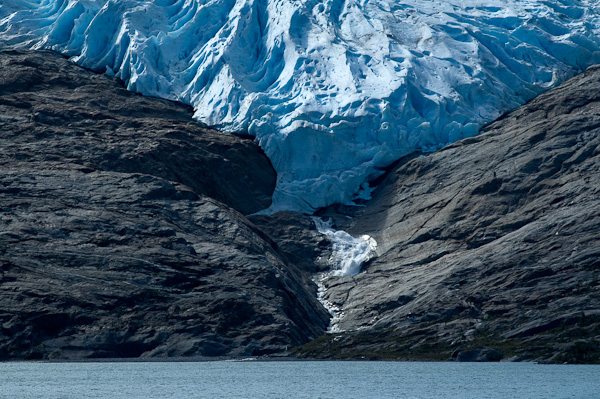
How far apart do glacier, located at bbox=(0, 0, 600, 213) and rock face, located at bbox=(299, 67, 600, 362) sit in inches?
213

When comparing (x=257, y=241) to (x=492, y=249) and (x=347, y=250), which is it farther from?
(x=492, y=249)

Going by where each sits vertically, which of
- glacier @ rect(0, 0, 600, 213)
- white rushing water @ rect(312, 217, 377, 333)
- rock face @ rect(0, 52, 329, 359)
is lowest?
white rushing water @ rect(312, 217, 377, 333)

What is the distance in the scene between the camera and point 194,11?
12156 cm

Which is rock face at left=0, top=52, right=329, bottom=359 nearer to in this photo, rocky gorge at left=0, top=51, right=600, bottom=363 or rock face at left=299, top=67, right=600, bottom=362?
rocky gorge at left=0, top=51, right=600, bottom=363

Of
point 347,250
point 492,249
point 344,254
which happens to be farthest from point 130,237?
point 492,249


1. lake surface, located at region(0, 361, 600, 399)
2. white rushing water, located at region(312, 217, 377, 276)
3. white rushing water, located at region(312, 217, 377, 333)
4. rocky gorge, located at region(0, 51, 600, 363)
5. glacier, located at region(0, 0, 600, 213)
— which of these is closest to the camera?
lake surface, located at region(0, 361, 600, 399)

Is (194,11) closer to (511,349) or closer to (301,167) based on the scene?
(301,167)

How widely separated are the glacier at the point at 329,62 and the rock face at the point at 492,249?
5.41m

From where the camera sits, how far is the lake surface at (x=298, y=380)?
177 feet

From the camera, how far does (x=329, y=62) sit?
367 feet

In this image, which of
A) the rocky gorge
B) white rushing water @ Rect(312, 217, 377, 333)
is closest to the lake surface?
the rocky gorge

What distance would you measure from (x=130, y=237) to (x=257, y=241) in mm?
13412

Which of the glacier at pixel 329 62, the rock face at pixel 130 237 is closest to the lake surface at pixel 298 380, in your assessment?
the rock face at pixel 130 237

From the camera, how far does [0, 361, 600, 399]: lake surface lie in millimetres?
53875
